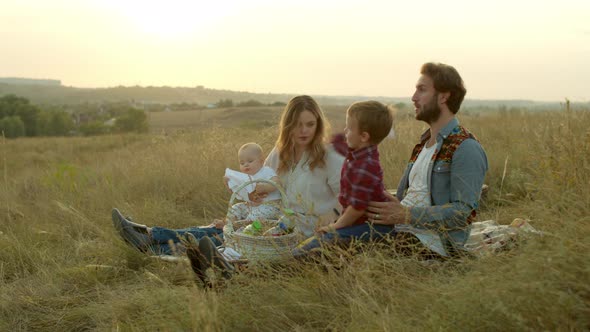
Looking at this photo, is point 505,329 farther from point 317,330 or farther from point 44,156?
point 44,156

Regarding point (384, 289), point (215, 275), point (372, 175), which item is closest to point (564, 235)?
point (384, 289)

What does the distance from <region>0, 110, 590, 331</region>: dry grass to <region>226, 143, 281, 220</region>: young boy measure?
71cm

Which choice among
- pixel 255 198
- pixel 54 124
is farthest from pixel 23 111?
pixel 255 198

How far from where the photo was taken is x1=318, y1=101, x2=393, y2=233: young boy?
356 centimetres

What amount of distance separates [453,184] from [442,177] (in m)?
0.11

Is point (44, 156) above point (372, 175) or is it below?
below

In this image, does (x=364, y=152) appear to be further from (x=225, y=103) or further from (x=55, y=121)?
(x=55, y=121)

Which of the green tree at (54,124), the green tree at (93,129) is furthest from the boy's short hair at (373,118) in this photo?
the green tree at (54,124)

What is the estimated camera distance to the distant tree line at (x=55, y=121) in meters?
34.6

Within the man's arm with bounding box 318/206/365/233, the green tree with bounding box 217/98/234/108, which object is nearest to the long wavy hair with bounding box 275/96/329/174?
the man's arm with bounding box 318/206/365/233

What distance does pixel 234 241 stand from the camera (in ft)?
12.1

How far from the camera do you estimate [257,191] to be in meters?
4.32

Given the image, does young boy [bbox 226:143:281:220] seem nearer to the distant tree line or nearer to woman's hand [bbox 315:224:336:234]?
woman's hand [bbox 315:224:336:234]

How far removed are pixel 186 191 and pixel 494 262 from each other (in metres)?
4.92
